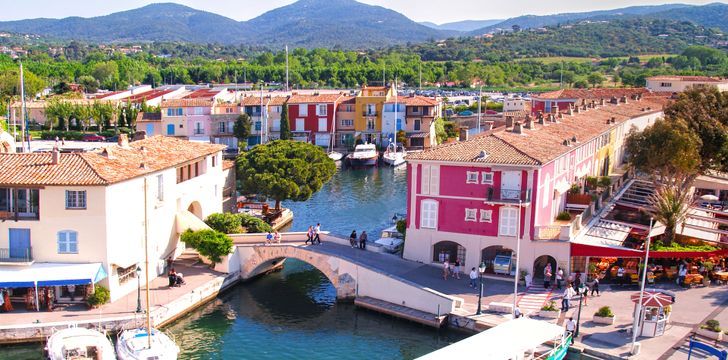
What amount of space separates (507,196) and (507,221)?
1.46 meters

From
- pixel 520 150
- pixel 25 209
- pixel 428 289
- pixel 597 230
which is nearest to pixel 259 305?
pixel 428 289

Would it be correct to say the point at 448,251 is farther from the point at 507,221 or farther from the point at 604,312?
the point at 604,312

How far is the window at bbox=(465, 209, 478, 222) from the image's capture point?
46000 mm

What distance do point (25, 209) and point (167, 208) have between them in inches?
350

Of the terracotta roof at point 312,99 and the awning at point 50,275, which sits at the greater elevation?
the terracotta roof at point 312,99

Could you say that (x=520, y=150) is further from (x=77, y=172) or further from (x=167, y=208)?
(x=77, y=172)

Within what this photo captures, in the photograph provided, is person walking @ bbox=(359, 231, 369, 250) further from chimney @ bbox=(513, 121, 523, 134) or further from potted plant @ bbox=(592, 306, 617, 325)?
potted plant @ bbox=(592, 306, 617, 325)

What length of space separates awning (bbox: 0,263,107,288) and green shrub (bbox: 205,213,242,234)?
12.5 m

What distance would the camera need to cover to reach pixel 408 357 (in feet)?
124

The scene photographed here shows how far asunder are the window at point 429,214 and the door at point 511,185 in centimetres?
419

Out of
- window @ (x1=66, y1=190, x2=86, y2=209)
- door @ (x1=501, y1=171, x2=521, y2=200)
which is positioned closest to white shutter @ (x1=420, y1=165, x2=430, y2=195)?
door @ (x1=501, y1=171, x2=521, y2=200)

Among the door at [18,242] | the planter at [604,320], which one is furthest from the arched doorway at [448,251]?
the door at [18,242]

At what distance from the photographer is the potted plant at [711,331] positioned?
35.8m

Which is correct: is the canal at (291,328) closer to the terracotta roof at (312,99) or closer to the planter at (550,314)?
the planter at (550,314)
